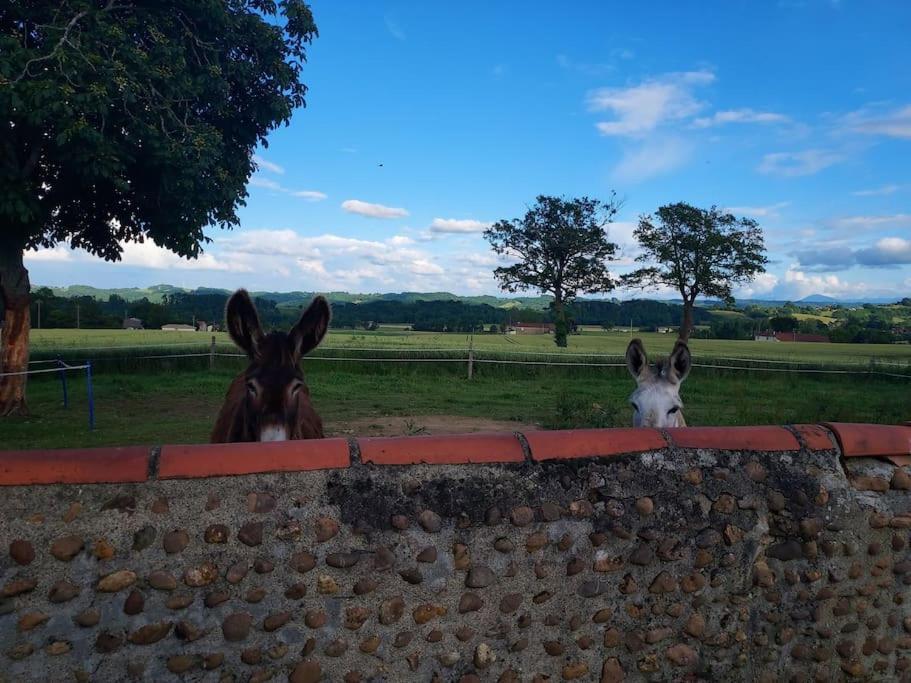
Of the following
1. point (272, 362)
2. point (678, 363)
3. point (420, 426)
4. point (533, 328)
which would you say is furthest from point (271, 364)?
point (533, 328)

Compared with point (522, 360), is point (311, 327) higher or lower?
higher

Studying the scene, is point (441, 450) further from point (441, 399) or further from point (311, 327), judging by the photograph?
point (441, 399)

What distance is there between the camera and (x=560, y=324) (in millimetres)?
39938

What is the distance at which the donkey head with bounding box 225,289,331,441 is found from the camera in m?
3.75

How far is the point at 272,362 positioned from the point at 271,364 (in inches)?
0.7

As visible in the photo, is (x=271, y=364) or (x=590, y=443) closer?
(x=590, y=443)

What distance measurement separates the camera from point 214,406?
15.7 meters

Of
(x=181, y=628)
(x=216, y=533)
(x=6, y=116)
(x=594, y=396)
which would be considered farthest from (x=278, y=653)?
(x=594, y=396)

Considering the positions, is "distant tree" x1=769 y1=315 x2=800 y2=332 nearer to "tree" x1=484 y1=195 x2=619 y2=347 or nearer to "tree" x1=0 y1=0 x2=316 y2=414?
"tree" x1=484 y1=195 x2=619 y2=347

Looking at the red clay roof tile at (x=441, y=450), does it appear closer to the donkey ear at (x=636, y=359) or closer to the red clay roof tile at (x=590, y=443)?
the red clay roof tile at (x=590, y=443)

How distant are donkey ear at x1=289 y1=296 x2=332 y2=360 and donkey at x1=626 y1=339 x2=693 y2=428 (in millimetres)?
3025

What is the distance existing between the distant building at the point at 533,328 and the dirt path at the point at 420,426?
103ft

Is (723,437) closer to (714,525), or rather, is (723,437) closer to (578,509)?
(714,525)

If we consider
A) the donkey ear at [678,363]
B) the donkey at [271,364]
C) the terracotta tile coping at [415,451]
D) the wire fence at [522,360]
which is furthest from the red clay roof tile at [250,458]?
the wire fence at [522,360]
